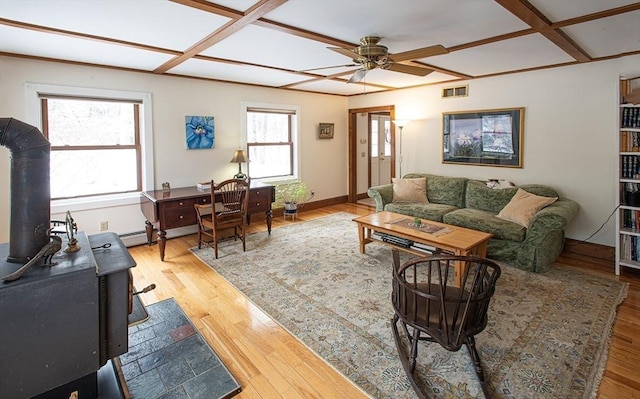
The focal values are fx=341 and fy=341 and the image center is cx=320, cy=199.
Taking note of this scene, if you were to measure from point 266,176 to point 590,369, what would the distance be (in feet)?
16.2

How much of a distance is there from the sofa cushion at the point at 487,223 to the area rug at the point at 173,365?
10.3 ft

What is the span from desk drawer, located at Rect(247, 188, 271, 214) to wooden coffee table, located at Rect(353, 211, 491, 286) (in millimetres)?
1558

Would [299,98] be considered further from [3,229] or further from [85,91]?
[3,229]

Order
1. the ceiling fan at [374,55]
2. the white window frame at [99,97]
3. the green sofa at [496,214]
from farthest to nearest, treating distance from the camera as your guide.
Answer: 1. the white window frame at [99,97]
2. the green sofa at [496,214]
3. the ceiling fan at [374,55]

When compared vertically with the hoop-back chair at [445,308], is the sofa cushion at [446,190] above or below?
above

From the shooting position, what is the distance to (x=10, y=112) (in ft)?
11.7

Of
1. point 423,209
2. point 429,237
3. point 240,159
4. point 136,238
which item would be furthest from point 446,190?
point 136,238

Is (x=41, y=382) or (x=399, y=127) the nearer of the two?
(x=41, y=382)

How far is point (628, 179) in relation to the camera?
345cm

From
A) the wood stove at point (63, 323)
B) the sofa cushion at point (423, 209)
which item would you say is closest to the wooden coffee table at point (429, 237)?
the sofa cushion at point (423, 209)

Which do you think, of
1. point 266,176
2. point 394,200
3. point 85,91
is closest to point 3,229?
point 85,91

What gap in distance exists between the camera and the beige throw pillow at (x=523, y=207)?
384 cm

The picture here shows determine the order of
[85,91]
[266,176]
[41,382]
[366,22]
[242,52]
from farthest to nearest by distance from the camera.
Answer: [266,176] → [85,91] → [242,52] → [366,22] → [41,382]

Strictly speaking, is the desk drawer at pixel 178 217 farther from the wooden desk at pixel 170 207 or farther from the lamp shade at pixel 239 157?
the lamp shade at pixel 239 157
